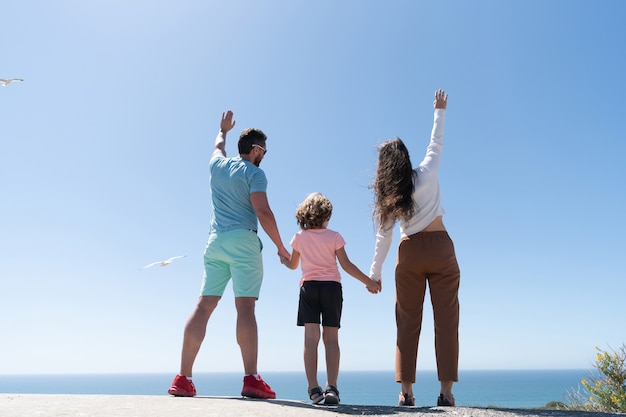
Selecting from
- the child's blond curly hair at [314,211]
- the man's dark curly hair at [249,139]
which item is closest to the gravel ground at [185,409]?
the child's blond curly hair at [314,211]

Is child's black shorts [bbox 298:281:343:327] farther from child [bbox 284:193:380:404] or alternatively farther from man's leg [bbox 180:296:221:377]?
man's leg [bbox 180:296:221:377]

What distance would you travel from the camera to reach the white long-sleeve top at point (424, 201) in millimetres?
5426

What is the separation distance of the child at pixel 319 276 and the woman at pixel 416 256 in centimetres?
45

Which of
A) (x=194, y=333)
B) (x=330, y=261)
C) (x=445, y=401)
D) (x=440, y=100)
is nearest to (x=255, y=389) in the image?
(x=194, y=333)

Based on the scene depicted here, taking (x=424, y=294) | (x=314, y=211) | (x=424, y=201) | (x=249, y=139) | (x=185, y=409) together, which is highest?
(x=249, y=139)

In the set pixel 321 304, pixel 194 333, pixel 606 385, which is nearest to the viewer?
pixel 194 333

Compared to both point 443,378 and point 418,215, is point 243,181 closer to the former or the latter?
point 418,215

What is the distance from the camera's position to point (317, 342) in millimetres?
5203

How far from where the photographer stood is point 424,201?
5.44 m

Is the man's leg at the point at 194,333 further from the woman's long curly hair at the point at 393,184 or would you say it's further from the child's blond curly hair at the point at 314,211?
the woman's long curly hair at the point at 393,184

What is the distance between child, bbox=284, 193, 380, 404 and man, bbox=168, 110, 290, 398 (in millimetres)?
287

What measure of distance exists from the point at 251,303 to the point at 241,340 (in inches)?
13.9

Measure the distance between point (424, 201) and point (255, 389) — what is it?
240 centimetres

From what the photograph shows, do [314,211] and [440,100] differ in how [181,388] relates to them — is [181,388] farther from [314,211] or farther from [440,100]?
[440,100]
